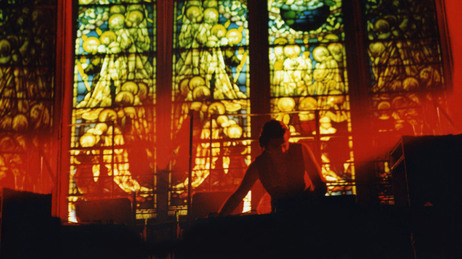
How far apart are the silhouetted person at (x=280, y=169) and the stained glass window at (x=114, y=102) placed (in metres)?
2.36

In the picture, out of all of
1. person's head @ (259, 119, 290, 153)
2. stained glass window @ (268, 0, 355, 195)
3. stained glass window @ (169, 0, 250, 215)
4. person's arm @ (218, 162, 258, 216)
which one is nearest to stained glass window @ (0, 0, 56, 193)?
stained glass window @ (169, 0, 250, 215)

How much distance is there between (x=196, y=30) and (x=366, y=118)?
1.91m

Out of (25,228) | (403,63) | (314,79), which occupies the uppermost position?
(403,63)

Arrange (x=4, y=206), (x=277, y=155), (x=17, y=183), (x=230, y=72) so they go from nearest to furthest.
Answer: (x=4, y=206) → (x=277, y=155) → (x=17, y=183) → (x=230, y=72)

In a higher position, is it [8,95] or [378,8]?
[378,8]

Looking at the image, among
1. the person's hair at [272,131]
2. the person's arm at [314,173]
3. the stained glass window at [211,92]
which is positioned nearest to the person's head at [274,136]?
the person's hair at [272,131]

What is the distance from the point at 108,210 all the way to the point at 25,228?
5.14ft

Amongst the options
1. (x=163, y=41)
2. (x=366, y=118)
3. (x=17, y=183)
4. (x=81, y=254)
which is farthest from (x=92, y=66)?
(x=81, y=254)

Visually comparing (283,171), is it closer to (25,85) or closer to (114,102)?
(114,102)

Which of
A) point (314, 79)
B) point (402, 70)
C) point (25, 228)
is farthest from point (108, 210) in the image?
point (402, 70)

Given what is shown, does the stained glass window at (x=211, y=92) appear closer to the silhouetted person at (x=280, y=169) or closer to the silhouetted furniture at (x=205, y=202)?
the silhouetted furniture at (x=205, y=202)

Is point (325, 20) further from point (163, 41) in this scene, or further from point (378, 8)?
point (163, 41)

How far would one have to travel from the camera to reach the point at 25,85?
621 centimetres

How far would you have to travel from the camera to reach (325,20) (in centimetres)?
629
